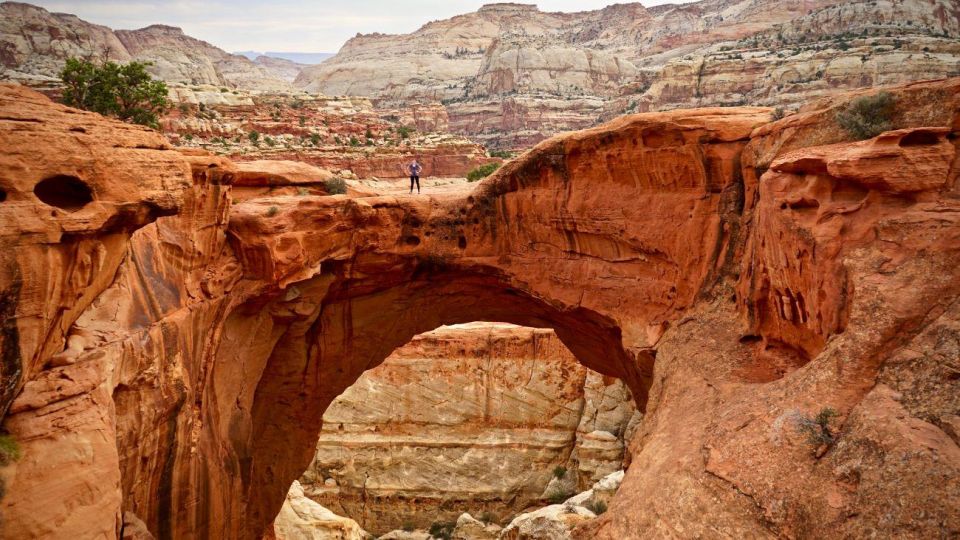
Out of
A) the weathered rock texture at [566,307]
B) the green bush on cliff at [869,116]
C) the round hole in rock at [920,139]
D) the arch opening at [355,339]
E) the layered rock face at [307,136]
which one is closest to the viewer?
the weathered rock texture at [566,307]

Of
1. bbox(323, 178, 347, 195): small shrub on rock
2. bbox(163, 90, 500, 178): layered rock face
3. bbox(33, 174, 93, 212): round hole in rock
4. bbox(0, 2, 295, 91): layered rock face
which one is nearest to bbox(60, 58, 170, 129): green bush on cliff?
bbox(323, 178, 347, 195): small shrub on rock

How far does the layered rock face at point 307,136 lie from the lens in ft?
185

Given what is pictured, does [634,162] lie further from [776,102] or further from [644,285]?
[776,102]

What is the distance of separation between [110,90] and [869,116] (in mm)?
26613

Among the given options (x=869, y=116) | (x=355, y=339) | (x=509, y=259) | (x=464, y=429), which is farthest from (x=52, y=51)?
(x=869, y=116)

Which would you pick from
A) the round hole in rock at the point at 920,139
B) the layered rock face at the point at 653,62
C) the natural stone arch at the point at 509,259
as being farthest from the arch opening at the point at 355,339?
the layered rock face at the point at 653,62

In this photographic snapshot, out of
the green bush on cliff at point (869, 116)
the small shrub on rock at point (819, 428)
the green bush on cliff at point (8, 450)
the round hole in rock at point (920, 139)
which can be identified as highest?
the green bush on cliff at point (869, 116)

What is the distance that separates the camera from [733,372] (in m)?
10.5

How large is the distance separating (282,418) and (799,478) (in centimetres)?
1517

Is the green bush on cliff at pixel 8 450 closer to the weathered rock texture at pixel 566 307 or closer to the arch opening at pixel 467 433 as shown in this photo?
the weathered rock texture at pixel 566 307

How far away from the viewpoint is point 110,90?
27.2 m

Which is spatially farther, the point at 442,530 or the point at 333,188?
the point at 442,530

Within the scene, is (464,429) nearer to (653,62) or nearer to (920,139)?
(920,139)

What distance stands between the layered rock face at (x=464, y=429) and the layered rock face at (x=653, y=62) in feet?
174
